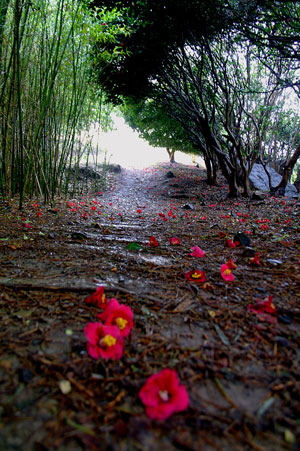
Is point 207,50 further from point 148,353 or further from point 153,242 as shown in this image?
point 148,353

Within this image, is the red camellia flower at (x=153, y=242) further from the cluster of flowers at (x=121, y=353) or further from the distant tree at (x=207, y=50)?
the distant tree at (x=207, y=50)

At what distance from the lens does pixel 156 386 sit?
63 centimetres

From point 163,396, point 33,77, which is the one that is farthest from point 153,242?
point 33,77

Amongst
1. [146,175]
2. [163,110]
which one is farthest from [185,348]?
[146,175]

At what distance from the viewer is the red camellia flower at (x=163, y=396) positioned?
0.57 meters

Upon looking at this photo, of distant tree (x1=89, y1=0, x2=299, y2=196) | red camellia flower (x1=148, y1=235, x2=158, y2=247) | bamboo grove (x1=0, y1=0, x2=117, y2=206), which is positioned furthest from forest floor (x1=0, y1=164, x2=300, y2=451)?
distant tree (x1=89, y1=0, x2=299, y2=196)

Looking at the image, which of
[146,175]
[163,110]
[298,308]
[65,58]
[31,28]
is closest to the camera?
[298,308]

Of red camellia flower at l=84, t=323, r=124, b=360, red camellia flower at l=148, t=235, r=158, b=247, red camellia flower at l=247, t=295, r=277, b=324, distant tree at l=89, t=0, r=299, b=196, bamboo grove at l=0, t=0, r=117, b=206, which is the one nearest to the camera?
red camellia flower at l=84, t=323, r=124, b=360

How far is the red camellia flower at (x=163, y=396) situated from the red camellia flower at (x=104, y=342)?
16 centimetres

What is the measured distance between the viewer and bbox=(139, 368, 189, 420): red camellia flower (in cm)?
57

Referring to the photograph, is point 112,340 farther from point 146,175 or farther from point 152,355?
point 146,175

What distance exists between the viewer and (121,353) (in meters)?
0.76

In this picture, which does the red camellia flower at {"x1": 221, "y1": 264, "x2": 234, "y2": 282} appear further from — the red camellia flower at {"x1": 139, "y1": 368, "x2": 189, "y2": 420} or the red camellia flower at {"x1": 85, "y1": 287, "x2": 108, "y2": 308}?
the red camellia flower at {"x1": 139, "y1": 368, "x2": 189, "y2": 420}

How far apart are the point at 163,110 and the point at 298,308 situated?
8.52 meters
